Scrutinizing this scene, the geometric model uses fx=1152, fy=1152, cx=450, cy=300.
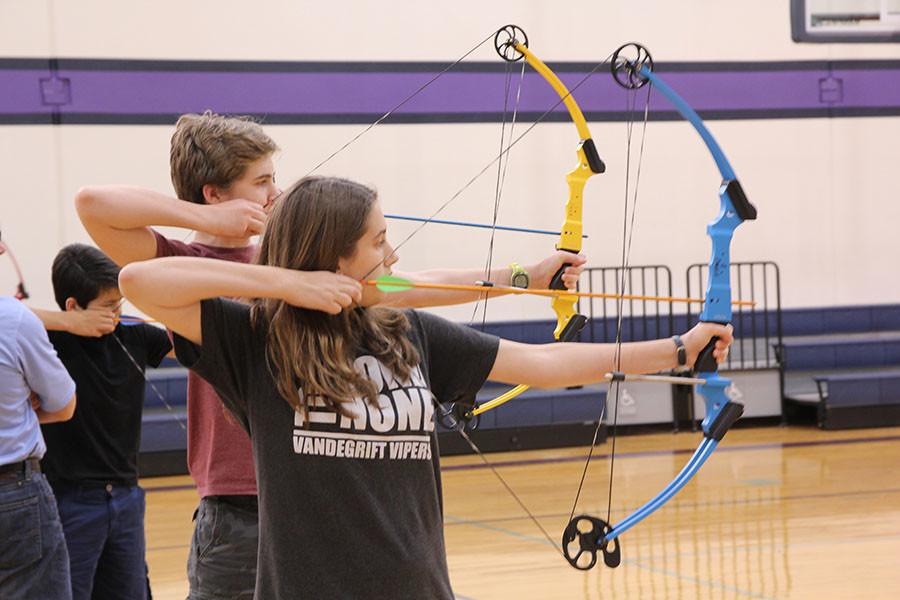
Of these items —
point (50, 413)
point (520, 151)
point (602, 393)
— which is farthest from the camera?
point (520, 151)

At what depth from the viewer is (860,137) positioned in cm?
852

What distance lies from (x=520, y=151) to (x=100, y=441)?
5.56 metres

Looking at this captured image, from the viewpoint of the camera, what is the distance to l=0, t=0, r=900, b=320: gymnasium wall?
7148mm

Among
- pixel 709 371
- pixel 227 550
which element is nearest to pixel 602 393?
pixel 709 371

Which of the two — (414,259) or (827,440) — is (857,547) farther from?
(414,259)

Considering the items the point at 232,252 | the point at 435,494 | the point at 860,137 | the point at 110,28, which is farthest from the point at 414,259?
the point at 435,494

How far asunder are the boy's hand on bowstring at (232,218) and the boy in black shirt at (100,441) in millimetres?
1122

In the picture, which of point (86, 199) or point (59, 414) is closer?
point (86, 199)

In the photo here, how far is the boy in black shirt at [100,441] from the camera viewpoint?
2676 mm

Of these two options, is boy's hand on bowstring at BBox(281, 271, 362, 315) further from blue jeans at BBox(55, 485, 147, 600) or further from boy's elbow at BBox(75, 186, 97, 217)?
blue jeans at BBox(55, 485, 147, 600)

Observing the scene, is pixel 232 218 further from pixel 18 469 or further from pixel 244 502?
pixel 18 469

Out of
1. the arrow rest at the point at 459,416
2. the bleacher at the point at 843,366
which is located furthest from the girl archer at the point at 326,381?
the bleacher at the point at 843,366

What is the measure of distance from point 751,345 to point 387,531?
722 cm

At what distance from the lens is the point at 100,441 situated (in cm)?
272
